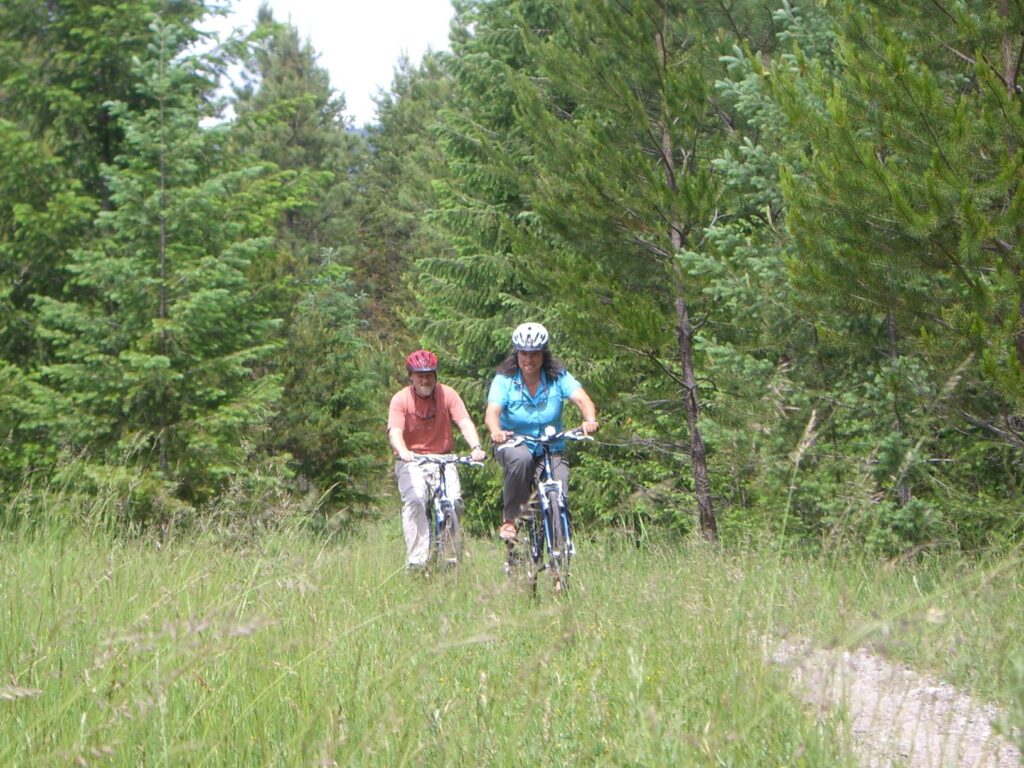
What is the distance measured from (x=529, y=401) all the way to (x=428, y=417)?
994 millimetres

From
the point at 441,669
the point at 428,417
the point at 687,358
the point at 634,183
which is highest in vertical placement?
the point at 634,183

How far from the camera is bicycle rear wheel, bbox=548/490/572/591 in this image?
679 cm

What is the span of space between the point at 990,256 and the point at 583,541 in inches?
135

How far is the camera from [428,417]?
8805 mm

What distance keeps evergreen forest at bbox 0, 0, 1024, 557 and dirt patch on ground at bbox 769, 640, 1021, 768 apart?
692 mm

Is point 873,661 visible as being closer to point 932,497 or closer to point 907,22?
point 932,497

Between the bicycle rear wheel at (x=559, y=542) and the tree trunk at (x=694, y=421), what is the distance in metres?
4.61

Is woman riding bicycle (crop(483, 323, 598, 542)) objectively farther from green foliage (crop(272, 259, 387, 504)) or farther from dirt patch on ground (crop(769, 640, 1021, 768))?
green foliage (crop(272, 259, 387, 504))

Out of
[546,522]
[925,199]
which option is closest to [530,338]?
[546,522]

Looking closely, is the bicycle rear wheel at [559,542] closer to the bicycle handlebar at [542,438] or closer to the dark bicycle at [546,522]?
the dark bicycle at [546,522]

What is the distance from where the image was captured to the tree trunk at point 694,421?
12023 mm

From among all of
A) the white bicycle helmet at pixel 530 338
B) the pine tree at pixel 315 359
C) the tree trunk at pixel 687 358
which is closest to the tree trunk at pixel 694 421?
the tree trunk at pixel 687 358

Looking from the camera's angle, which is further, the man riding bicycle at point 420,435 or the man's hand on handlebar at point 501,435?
the man riding bicycle at point 420,435

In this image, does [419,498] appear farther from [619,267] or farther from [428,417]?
[619,267]
